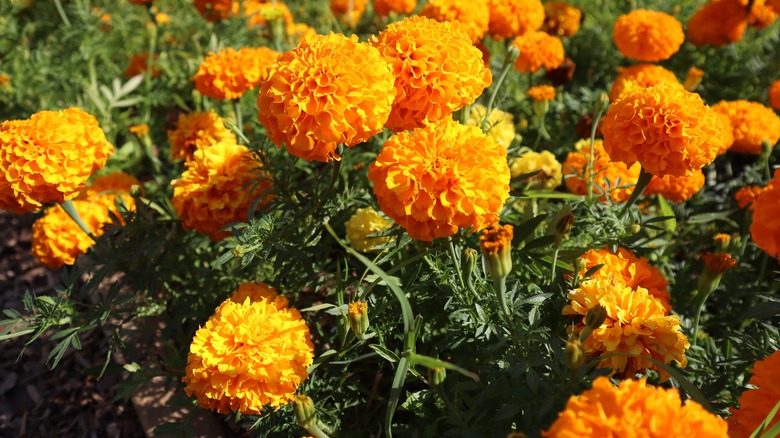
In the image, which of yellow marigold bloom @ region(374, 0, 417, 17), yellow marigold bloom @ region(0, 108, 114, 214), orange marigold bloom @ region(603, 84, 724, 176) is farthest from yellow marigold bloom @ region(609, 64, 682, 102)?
yellow marigold bloom @ region(0, 108, 114, 214)

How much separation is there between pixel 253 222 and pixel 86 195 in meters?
1.31

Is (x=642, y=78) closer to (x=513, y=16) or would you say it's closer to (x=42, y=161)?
(x=513, y=16)

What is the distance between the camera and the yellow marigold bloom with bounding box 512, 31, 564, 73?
2.76 metres

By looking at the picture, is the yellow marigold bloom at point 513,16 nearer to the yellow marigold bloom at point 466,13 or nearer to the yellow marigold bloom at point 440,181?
the yellow marigold bloom at point 466,13

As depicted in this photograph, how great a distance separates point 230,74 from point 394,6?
1.09m

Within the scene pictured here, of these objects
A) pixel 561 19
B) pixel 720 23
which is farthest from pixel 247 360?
pixel 720 23

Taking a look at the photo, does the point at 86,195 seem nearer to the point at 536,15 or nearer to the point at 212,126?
the point at 212,126

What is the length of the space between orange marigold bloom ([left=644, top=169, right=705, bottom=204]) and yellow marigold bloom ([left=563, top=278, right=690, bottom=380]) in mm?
741

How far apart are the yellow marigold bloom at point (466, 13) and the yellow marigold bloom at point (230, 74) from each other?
28.7 inches

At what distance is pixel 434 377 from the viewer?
129cm

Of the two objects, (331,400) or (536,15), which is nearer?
→ (331,400)

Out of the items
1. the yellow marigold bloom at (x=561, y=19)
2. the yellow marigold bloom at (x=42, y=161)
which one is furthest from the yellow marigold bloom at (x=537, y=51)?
the yellow marigold bloom at (x=42, y=161)

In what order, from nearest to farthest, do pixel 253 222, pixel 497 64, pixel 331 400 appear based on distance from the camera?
pixel 253 222 → pixel 331 400 → pixel 497 64

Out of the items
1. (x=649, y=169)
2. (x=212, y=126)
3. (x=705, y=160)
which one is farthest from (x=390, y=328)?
(x=212, y=126)
